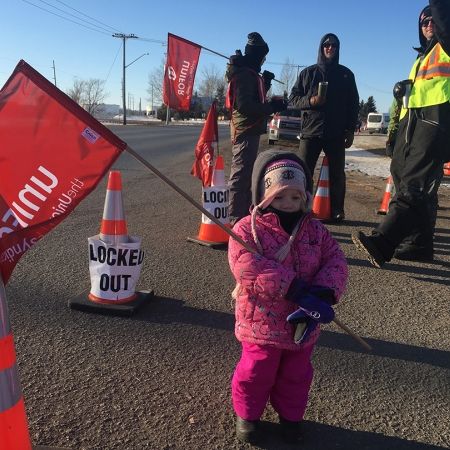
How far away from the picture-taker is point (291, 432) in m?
2.22

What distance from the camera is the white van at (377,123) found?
59.8 m

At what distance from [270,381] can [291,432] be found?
0.81 ft

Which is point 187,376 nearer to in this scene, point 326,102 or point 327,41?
point 326,102

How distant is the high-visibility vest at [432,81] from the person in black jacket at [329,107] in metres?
1.62

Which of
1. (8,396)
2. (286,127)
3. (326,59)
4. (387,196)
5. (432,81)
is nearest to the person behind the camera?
(8,396)

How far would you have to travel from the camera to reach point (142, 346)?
9.81 ft

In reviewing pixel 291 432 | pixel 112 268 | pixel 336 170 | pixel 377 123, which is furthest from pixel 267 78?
pixel 377 123

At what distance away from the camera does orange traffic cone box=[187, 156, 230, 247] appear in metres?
5.30

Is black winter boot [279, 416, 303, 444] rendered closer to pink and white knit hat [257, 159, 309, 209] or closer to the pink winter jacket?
the pink winter jacket

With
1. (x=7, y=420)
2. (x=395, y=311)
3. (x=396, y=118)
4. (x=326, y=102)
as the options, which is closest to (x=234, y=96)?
(x=326, y=102)

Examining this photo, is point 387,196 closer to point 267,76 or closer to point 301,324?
point 267,76

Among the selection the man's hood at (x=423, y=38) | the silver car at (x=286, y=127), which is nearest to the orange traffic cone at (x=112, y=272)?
the man's hood at (x=423, y=38)

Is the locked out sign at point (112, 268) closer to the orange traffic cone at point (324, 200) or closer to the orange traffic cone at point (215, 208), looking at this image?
the orange traffic cone at point (215, 208)

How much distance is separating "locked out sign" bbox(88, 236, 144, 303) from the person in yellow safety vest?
2010 mm
